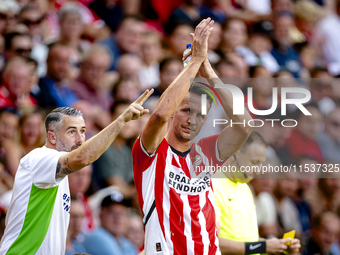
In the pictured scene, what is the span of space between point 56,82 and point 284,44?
5.45 m

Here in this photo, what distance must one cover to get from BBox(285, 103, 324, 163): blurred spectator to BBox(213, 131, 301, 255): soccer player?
1965mm

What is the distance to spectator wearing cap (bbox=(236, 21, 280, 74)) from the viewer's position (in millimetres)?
8828

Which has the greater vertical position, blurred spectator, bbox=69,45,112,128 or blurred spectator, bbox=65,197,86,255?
blurred spectator, bbox=69,45,112,128

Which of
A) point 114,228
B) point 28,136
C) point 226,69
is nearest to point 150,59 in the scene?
point 226,69

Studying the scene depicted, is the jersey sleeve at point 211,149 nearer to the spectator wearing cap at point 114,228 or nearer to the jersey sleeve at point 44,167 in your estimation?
the jersey sleeve at point 44,167

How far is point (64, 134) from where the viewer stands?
3.42 m

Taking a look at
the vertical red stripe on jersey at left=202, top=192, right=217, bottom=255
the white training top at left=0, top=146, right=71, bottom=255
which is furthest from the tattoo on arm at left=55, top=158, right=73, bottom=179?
the vertical red stripe on jersey at left=202, top=192, right=217, bottom=255

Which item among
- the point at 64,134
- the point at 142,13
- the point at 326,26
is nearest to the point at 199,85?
the point at 64,134

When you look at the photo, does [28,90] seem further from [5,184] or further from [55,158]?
[55,158]

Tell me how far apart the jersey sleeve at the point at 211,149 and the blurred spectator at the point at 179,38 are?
15.0 feet

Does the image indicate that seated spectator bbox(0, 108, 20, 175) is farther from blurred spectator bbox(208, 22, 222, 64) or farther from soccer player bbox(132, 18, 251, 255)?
blurred spectator bbox(208, 22, 222, 64)

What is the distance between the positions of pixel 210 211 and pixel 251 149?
1.12m

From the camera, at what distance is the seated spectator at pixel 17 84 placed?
239 inches

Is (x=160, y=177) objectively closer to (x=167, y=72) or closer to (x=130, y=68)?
(x=167, y=72)
